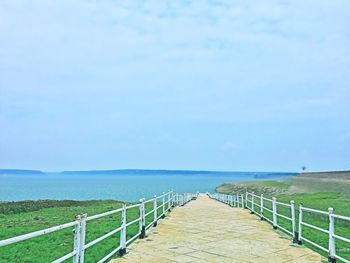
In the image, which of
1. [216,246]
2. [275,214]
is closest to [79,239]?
[216,246]

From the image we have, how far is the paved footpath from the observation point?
8570 millimetres

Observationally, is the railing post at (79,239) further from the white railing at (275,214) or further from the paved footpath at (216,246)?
the white railing at (275,214)

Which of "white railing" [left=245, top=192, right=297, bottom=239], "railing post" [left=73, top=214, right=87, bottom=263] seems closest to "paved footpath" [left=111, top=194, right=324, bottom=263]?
"white railing" [left=245, top=192, right=297, bottom=239]

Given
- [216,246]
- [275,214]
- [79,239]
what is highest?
[79,239]

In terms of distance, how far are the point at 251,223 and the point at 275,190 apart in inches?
2460

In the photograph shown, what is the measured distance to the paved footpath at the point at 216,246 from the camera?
337 inches

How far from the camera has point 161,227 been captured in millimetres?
13594

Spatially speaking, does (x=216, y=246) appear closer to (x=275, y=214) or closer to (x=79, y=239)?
(x=275, y=214)

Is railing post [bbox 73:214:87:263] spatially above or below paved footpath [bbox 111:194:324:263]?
above

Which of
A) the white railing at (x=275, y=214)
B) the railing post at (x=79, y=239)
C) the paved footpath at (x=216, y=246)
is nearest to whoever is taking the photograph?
the railing post at (x=79, y=239)

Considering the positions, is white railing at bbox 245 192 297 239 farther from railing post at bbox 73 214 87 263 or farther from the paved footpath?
railing post at bbox 73 214 87 263

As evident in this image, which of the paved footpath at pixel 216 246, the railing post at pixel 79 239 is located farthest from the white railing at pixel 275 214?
the railing post at pixel 79 239

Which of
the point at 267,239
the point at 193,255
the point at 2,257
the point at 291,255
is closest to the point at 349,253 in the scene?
the point at 267,239

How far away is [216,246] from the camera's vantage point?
9.94 m
